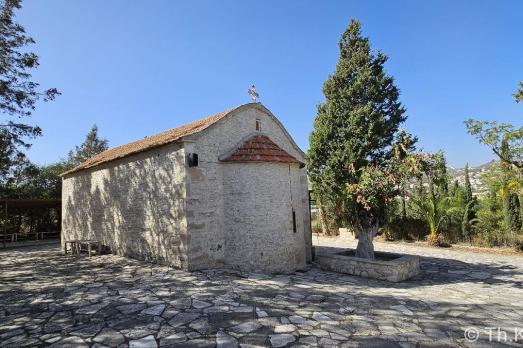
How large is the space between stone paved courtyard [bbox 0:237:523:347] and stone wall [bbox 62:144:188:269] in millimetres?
863

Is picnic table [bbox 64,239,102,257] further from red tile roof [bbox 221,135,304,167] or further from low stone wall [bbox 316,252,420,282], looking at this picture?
low stone wall [bbox 316,252,420,282]

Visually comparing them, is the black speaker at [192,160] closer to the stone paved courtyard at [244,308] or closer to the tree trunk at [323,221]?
the stone paved courtyard at [244,308]

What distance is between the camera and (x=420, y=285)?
882 cm

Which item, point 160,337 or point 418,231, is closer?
point 160,337

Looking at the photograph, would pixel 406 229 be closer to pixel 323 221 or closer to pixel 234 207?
pixel 323 221

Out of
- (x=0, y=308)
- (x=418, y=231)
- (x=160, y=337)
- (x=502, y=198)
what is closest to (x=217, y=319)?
(x=160, y=337)

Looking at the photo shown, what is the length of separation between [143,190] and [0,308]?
4.93 metres

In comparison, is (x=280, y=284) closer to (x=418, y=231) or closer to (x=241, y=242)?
(x=241, y=242)

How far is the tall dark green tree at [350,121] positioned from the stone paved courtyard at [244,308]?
32.7ft

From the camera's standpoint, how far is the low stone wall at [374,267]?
366 inches

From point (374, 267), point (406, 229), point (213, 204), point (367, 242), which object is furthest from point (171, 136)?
point (406, 229)

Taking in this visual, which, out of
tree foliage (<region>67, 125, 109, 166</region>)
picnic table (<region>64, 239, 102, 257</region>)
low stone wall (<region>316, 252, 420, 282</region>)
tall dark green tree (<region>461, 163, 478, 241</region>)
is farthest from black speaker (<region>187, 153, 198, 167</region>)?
tree foliage (<region>67, 125, 109, 166</region>)

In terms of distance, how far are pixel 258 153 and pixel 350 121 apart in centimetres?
1096

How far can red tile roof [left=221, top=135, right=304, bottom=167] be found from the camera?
9789 mm
